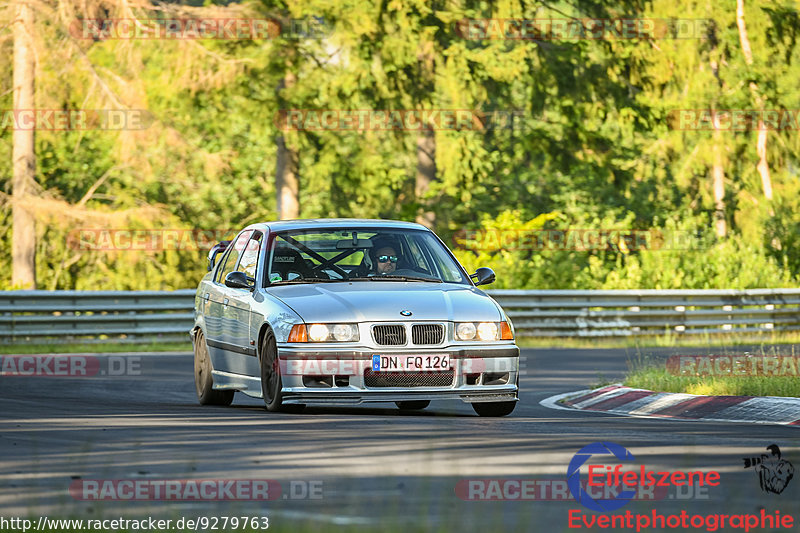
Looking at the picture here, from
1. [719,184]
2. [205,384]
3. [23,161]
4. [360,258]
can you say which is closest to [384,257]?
[360,258]

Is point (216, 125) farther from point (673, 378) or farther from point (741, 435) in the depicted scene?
point (741, 435)

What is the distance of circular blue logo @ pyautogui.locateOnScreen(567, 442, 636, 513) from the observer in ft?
24.2

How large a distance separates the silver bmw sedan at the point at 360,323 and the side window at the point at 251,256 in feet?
0.07

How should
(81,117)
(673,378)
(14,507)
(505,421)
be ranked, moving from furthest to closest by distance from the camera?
(81,117), (673,378), (505,421), (14,507)

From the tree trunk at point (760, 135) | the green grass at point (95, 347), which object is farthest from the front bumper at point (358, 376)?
the tree trunk at point (760, 135)

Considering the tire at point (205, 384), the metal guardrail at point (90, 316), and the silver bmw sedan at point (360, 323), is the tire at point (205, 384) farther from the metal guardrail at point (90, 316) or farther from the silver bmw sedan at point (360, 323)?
the metal guardrail at point (90, 316)

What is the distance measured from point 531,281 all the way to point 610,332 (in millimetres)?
4102

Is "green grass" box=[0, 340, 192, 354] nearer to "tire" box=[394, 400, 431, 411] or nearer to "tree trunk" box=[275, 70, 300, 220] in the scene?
"tire" box=[394, 400, 431, 411]

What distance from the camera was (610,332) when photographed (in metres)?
28.2

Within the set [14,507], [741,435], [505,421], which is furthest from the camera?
[505,421]

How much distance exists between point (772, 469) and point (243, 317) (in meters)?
5.83

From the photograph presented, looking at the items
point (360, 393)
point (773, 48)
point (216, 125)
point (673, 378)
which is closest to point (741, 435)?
point (360, 393)

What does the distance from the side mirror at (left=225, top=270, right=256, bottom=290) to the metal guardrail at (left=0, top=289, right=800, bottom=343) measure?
1263 cm

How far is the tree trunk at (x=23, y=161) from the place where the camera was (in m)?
35.0
